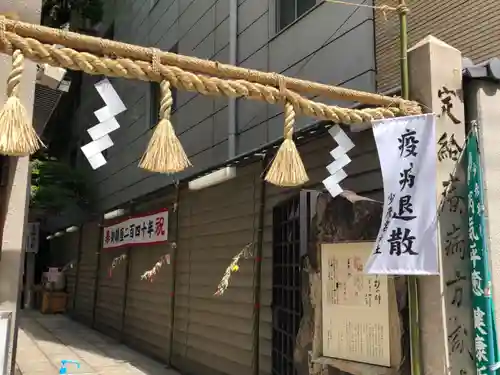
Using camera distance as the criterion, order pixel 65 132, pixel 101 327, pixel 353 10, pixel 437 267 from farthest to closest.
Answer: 1. pixel 65 132
2. pixel 101 327
3. pixel 353 10
4. pixel 437 267

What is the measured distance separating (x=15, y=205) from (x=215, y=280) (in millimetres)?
5022

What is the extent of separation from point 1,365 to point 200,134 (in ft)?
29.4

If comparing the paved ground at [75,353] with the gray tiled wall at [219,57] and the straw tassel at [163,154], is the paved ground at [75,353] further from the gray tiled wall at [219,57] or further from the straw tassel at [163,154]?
the straw tassel at [163,154]

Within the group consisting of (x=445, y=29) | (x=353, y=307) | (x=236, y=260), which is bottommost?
(x=353, y=307)

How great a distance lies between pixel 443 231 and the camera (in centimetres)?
445

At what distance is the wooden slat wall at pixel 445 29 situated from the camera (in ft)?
20.5

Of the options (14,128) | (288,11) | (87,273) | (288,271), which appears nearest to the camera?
(14,128)

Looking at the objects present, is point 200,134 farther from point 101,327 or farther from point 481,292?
point 481,292

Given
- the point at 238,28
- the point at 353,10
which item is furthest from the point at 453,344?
the point at 238,28

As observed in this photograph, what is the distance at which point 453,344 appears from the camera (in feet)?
14.2

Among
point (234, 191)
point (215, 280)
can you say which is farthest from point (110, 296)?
point (234, 191)

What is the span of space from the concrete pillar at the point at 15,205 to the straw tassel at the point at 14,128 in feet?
3.55

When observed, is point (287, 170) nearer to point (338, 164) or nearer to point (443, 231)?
point (338, 164)

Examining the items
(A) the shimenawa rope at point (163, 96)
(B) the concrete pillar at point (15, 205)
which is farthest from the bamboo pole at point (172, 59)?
(B) the concrete pillar at point (15, 205)
